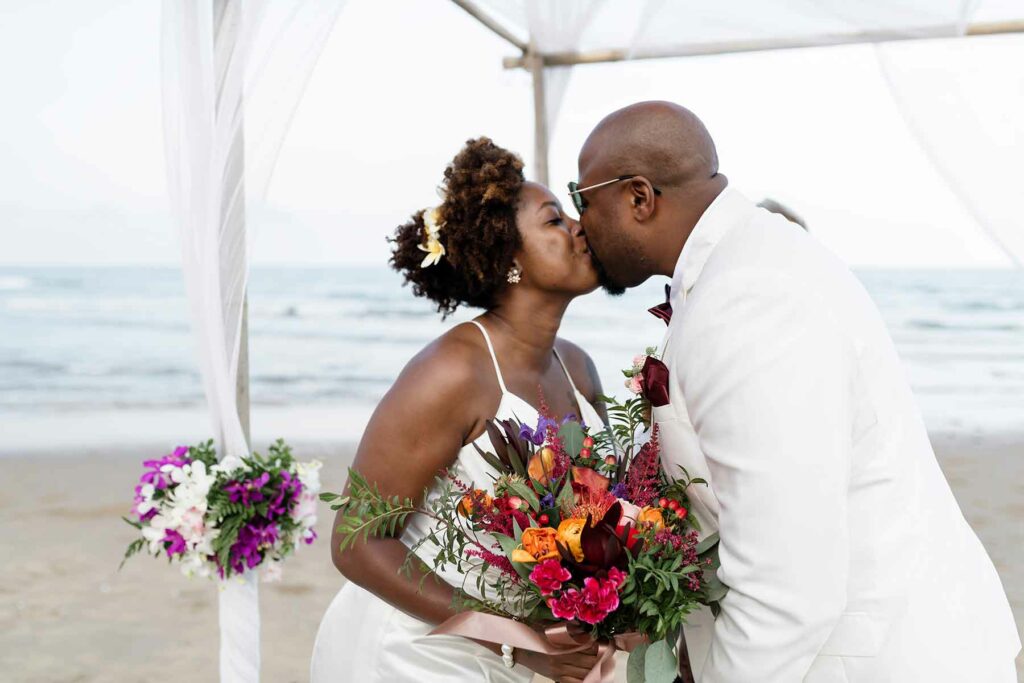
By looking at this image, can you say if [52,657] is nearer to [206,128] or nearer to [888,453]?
[206,128]

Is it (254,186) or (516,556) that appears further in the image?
(254,186)

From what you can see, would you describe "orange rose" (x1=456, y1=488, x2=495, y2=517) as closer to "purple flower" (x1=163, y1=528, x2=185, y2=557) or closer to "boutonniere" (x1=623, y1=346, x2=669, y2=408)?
"boutonniere" (x1=623, y1=346, x2=669, y2=408)

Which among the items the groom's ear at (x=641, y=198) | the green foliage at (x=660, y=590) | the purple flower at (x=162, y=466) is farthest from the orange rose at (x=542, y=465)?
A: the purple flower at (x=162, y=466)

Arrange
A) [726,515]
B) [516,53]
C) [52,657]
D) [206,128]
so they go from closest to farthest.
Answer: [726,515], [206,128], [52,657], [516,53]

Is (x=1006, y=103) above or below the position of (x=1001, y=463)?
above

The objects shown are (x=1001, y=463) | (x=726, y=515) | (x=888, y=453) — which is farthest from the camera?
(x=1001, y=463)

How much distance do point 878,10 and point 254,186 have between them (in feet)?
10.6

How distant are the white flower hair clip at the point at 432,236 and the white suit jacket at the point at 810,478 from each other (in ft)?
3.93

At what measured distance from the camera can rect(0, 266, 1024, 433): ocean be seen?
18.1 meters

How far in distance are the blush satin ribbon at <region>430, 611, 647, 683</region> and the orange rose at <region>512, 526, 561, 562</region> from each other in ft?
0.70

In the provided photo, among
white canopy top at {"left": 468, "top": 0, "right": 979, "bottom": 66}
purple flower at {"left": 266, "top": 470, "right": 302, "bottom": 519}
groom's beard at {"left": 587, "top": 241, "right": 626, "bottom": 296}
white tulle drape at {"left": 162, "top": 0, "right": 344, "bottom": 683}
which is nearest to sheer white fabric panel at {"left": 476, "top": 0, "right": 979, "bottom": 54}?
white canopy top at {"left": 468, "top": 0, "right": 979, "bottom": 66}

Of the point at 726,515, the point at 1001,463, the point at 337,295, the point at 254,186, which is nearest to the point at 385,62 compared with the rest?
the point at 337,295

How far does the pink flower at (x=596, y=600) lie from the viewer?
5.65ft

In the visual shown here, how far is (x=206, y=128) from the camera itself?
3.06 metres
